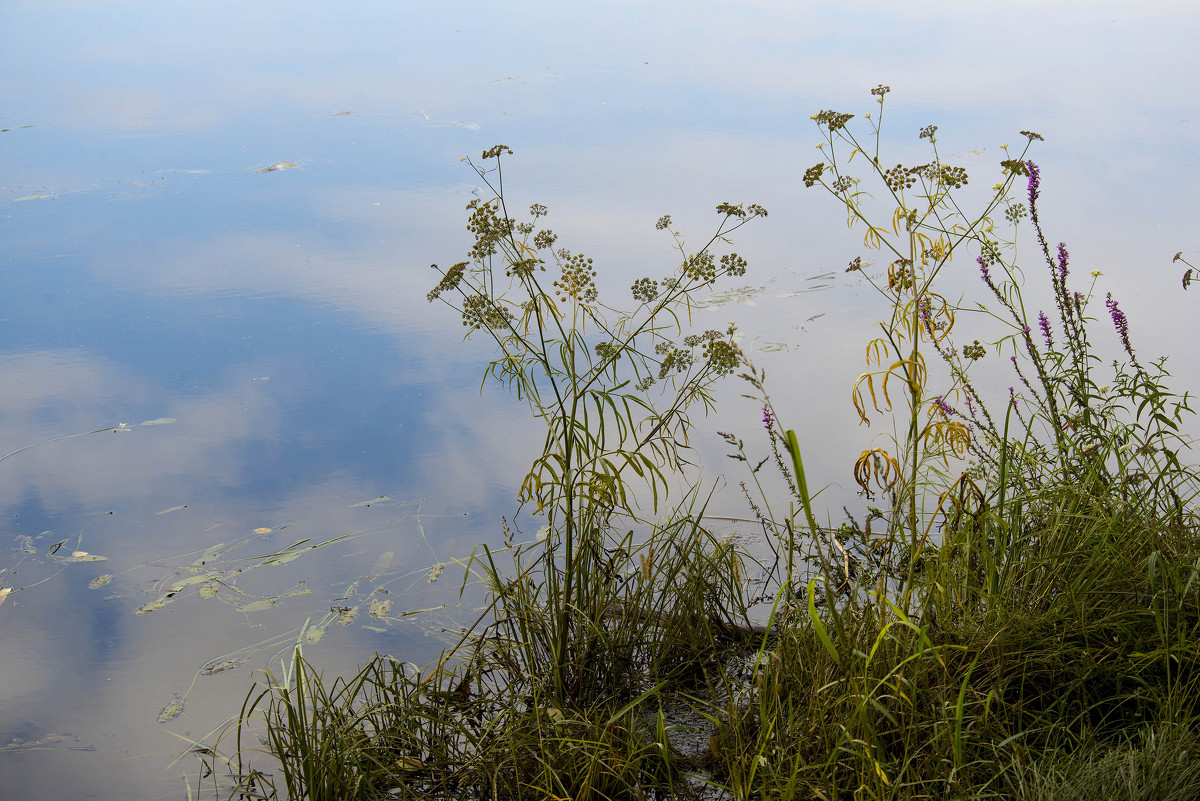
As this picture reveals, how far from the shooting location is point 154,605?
2.53 meters

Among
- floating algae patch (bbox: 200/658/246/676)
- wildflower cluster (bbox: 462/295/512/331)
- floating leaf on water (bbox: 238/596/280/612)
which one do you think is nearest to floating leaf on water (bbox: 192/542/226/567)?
floating leaf on water (bbox: 238/596/280/612)

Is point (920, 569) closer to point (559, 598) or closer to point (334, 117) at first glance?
point (559, 598)

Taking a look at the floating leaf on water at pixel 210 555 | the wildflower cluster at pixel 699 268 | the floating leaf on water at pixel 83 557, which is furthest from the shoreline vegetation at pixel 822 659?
the floating leaf on water at pixel 83 557

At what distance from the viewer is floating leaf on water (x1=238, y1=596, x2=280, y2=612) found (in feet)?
8.22

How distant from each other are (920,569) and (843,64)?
5.44 m

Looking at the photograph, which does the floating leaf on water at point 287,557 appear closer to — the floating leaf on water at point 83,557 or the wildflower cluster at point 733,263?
the floating leaf on water at point 83,557

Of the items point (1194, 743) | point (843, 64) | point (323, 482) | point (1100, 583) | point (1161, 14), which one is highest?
point (1161, 14)

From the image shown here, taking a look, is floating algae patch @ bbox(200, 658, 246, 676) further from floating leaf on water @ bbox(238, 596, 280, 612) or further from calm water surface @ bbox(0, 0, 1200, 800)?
floating leaf on water @ bbox(238, 596, 280, 612)

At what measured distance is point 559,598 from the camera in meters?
1.97

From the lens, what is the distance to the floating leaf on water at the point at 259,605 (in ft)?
8.22

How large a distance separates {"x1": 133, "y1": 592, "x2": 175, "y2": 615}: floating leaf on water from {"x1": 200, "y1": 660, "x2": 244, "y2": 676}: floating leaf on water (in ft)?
0.97

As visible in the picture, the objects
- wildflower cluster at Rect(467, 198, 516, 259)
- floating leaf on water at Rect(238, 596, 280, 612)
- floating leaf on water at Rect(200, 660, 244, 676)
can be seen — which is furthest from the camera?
floating leaf on water at Rect(238, 596, 280, 612)

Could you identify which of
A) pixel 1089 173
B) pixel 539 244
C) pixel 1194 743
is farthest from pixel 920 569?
pixel 1089 173

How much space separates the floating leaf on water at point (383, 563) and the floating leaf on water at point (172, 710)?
1.88 feet
